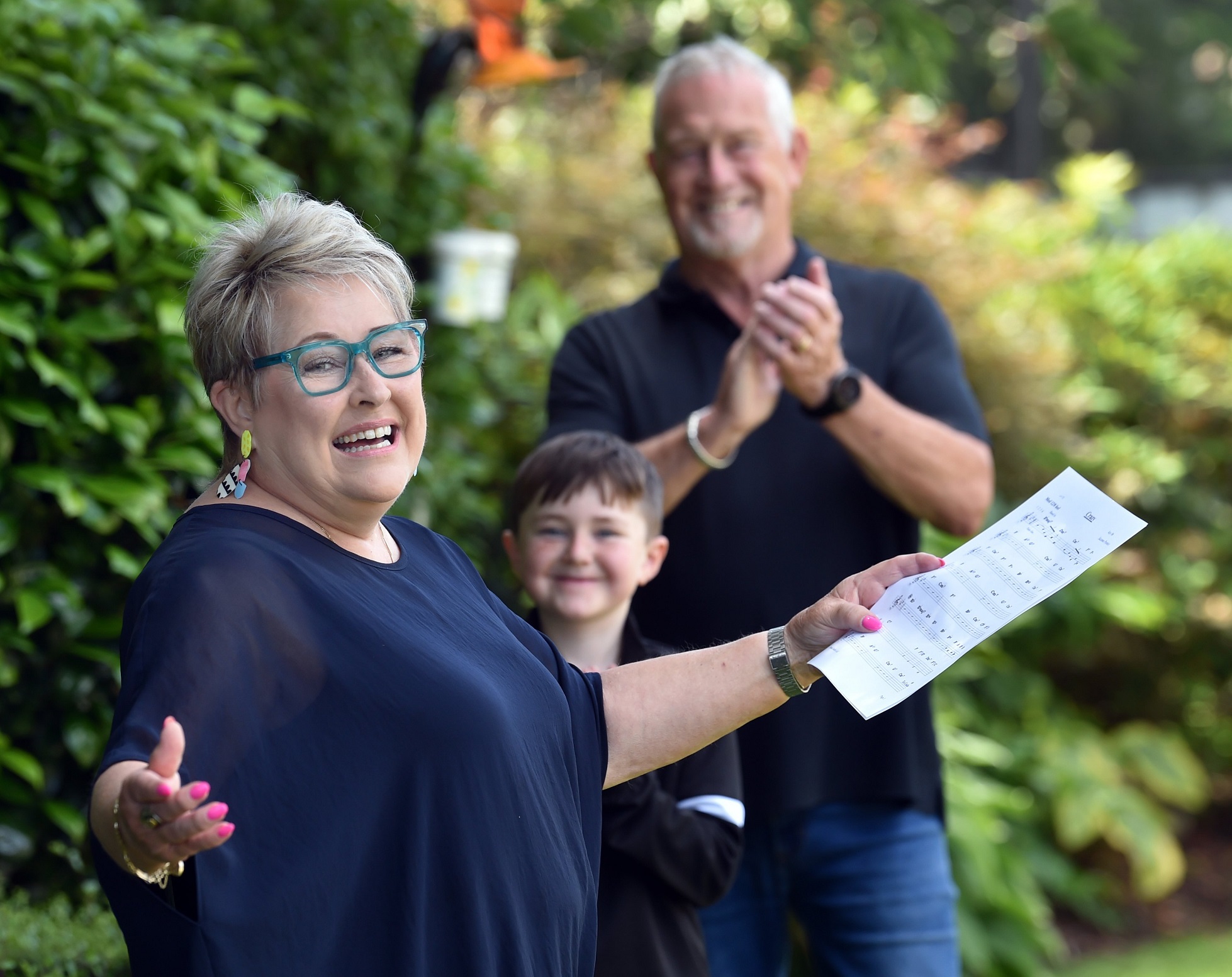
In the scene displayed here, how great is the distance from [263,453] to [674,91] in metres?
1.60

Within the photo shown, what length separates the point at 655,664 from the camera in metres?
1.85

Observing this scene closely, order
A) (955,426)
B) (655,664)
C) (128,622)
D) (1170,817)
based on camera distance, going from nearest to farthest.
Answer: (128,622) < (655,664) < (955,426) < (1170,817)

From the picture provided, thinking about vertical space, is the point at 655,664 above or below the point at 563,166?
below

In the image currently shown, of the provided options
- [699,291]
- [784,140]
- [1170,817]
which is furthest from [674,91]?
[1170,817]

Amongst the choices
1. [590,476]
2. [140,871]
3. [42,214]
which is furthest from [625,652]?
[42,214]

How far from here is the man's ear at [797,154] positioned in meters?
2.93

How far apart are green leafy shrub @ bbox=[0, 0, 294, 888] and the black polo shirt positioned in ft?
2.85

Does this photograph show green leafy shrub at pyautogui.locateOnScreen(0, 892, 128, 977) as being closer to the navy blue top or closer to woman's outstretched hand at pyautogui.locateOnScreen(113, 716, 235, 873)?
the navy blue top

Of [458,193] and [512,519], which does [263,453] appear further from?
[458,193]

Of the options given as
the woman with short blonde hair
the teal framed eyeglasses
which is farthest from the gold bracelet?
the teal framed eyeglasses

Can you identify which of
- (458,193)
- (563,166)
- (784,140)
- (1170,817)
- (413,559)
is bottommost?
(1170,817)

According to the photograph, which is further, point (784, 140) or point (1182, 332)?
point (1182, 332)

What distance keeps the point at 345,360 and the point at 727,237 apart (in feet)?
4.50

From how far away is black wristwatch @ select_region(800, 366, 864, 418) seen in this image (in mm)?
2492
